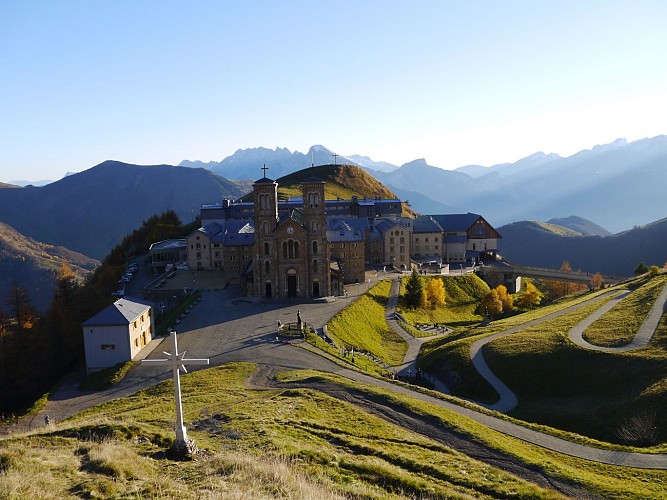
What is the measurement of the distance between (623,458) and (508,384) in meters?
18.4

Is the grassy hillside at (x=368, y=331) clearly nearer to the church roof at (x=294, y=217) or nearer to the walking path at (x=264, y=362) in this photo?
the walking path at (x=264, y=362)

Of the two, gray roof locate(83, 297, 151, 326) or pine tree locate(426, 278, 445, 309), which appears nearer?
gray roof locate(83, 297, 151, 326)

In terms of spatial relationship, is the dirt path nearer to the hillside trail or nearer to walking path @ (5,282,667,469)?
walking path @ (5,282,667,469)

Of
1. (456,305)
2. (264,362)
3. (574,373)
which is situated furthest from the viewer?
(456,305)

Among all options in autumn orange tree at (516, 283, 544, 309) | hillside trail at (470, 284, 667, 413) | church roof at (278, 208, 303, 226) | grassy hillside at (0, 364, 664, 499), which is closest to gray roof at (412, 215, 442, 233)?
autumn orange tree at (516, 283, 544, 309)

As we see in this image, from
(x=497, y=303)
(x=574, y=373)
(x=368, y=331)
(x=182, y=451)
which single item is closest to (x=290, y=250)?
(x=368, y=331)

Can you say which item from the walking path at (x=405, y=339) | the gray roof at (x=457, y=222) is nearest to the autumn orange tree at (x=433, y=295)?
the walking path at (x=405, y=339)

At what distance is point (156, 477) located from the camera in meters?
15.1

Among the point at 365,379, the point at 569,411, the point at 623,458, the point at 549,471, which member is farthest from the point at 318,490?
the point at 569,411

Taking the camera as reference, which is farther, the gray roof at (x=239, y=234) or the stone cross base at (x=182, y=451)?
the gray roof at (x=239, y=234)

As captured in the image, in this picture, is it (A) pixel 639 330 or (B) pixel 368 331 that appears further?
(B) pixel 368 331

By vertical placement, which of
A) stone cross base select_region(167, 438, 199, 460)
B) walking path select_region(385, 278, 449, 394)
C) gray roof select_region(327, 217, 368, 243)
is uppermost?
gray roof select_region(327, 217, 368, 243)

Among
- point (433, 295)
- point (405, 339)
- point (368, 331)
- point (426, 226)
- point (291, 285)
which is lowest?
point (405, 339)

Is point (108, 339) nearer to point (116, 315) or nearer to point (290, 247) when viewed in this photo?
point (116, 315)
